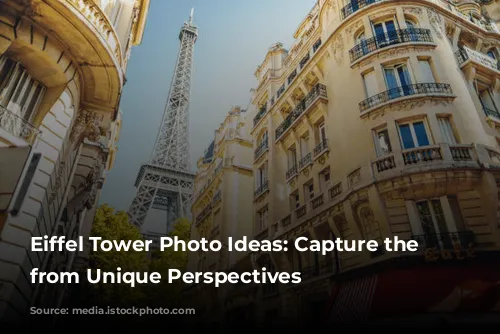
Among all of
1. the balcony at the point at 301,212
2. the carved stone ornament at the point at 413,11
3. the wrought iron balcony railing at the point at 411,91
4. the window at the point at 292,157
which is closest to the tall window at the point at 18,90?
the balcony at the point at 301,212

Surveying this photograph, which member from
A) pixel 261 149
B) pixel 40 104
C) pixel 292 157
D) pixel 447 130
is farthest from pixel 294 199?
pixel 40 104

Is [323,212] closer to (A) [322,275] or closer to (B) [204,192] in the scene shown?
(A) [322,275]

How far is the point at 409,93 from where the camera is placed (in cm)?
1289

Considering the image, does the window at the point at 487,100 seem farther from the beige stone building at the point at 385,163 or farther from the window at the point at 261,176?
the window at the point at 261,176

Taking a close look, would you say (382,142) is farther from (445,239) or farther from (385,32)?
(385,32)

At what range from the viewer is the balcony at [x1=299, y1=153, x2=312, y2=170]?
16.3 meters

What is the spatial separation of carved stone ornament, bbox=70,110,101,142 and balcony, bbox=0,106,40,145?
2492 millimetres

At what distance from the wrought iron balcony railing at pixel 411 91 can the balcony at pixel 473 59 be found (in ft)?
8.68

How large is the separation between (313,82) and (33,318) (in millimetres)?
16174

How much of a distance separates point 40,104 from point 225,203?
1723 centimetres

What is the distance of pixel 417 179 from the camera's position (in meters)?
10.7

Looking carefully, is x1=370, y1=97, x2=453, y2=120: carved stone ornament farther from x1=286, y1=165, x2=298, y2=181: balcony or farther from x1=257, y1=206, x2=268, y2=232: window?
x1=257, y1=206, x2=268, y2=232: window

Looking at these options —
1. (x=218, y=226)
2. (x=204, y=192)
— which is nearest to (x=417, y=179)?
(x=218, y=226)

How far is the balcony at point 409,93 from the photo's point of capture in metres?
12.5
